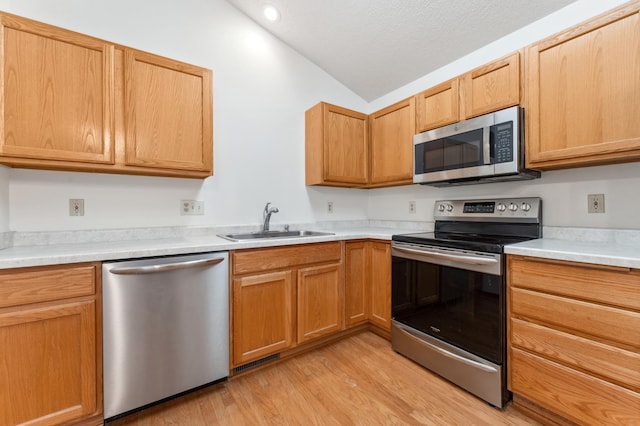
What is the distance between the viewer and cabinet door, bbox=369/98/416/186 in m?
2.51

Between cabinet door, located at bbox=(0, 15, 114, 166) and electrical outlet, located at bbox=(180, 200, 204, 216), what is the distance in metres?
0.60

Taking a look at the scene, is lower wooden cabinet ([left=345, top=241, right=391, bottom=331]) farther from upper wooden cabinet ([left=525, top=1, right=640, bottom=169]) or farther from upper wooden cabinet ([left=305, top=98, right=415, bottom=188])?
upper wooden cabinet ([left=525, top=1, right=640, bottom=169])

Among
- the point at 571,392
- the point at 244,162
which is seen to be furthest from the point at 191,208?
the point at 571,392

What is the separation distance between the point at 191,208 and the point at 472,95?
2295 millimetres

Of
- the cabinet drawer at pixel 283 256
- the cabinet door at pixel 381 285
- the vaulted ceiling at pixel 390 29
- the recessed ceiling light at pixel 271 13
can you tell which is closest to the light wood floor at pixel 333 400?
the cabinet door at pixel 381 285

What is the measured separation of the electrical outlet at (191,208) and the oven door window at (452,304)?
5.27 feet

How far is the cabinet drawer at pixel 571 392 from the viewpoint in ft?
3.87

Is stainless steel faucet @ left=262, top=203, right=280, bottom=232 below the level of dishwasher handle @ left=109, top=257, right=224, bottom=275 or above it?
above

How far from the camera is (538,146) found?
170 centimetres

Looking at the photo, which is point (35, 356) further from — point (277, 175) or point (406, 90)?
point (406, 90)

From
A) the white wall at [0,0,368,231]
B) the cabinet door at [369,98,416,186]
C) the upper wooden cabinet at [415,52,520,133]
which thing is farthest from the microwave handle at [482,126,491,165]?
the white wall at [0,0,368,231]

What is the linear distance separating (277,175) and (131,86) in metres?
1.28

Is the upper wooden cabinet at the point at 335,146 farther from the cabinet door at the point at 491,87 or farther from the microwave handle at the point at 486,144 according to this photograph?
the microwave handle at the point at 486,144

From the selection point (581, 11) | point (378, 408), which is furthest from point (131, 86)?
point (581, 11)
